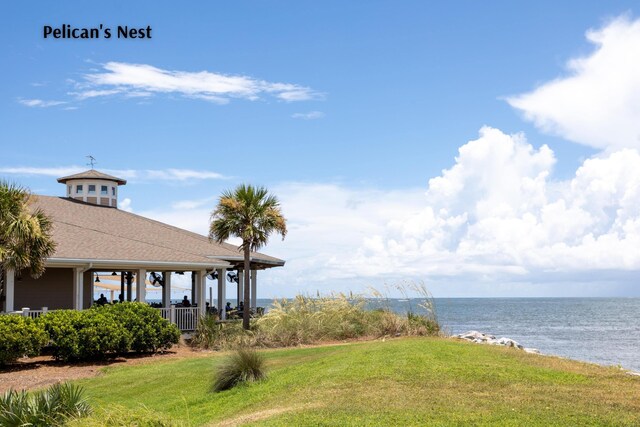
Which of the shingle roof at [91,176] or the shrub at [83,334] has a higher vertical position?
the shingle roof at [91,176]

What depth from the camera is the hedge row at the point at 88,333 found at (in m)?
21.4

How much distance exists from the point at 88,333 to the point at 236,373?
8.34 meters

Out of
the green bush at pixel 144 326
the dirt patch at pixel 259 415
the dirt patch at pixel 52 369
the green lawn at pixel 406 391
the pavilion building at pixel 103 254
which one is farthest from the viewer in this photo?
the pavilion building at pixel 103 254

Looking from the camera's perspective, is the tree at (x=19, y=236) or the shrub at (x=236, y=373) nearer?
the shrub at (x=236, y=373)

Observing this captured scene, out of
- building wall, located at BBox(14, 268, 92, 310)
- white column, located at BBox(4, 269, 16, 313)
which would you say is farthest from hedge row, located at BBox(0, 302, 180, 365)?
building wall, located at BBox(14, 268, 92, 310)

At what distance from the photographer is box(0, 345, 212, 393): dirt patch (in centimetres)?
1952

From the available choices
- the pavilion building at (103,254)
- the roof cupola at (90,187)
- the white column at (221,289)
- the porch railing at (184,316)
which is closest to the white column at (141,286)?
the pavilion building at (103,254)

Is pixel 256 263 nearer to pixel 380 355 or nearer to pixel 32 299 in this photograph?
Answer: pixel 32 299

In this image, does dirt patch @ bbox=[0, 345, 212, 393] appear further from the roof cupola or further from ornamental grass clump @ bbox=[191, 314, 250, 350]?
the roof cupola

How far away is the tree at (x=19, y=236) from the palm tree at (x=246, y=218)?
6757 millimetres

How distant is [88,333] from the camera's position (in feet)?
72.8

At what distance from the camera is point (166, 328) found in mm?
24219

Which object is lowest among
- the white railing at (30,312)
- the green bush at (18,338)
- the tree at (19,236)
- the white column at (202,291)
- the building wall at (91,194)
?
the green bush at (18,338)

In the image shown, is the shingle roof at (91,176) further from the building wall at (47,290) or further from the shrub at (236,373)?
the shrub at (236,373)
